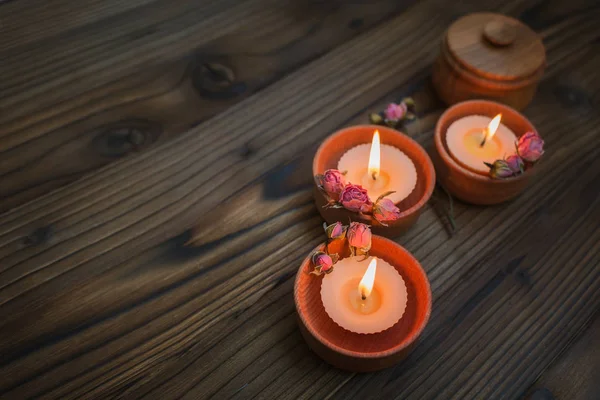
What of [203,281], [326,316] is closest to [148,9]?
[203,281]

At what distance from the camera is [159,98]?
846mm

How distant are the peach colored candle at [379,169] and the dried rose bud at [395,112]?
0.14ft

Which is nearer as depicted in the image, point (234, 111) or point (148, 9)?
point (234, 111)

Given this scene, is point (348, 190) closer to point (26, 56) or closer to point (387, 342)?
point (387, 342)

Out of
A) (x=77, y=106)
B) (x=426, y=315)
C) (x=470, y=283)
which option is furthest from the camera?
(x=77, y=106)

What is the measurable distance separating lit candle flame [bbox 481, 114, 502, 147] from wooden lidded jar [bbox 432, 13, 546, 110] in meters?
A: 0.07

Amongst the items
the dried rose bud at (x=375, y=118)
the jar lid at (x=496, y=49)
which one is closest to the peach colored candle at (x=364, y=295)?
the dried rose bud at (x=375, y=118)

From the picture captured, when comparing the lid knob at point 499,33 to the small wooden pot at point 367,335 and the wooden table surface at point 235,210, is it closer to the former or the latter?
the wooden table surface at point 235,210

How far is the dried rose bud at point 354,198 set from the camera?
647 mm

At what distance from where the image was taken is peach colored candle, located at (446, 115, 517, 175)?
0.76 metres

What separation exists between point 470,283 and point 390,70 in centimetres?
37

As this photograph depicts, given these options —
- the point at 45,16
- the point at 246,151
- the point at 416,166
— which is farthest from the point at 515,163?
the point at 45,16

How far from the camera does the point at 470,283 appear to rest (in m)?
0.71

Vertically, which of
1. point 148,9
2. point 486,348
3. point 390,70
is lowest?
point 486,348
